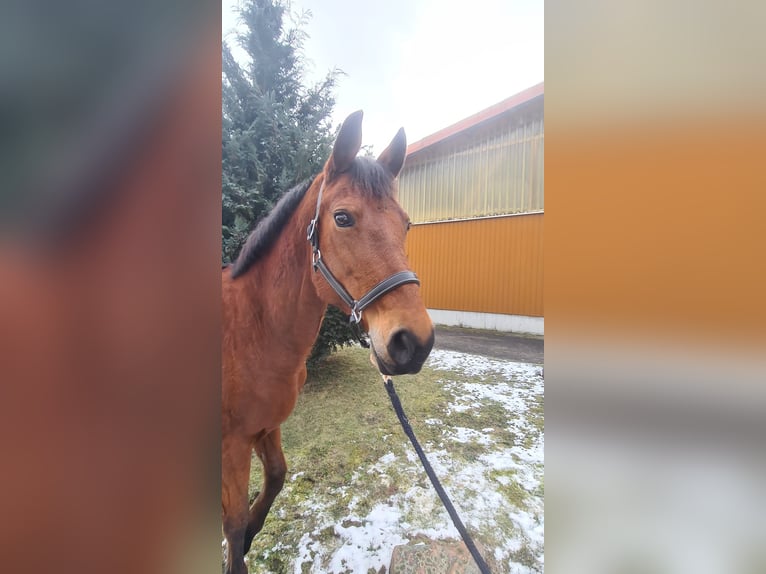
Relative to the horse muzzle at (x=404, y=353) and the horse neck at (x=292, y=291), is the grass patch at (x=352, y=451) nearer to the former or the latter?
the horse neck at (x=292, y=291)

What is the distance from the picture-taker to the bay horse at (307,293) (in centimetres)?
91

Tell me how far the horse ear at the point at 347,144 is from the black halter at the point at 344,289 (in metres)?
0.11

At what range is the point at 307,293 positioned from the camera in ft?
3.86

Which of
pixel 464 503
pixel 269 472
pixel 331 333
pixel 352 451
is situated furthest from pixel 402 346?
pixel 331 333

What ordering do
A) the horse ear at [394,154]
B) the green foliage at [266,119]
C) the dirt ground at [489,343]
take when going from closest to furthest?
the horse ear at [394,154]
the green foliage at [266,119]
the dirt ground at [489,343]

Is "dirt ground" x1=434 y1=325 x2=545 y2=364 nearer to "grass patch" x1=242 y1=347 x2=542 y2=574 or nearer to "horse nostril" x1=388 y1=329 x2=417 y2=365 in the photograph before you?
"grass patch" x1=242 y1=347 x2=542 y2=574

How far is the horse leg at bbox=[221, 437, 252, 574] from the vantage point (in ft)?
3.89

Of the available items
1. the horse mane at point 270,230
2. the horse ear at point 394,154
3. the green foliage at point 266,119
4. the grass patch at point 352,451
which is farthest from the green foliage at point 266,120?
the grass patch at point 352,451
